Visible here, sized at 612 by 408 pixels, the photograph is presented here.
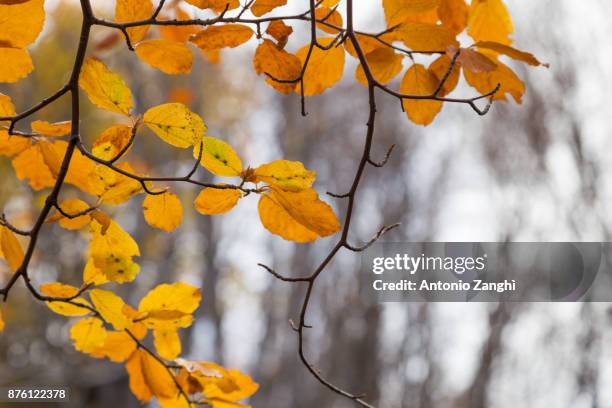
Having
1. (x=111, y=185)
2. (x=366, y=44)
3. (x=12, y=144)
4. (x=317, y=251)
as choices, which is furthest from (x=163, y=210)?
(x=317, y=251)

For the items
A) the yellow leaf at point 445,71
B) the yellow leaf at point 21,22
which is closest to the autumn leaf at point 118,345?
the yellow leaf at point 21,22

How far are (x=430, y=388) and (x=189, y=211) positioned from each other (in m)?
4.06

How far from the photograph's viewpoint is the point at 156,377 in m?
0.78

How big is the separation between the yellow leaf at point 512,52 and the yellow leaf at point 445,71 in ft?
0.15

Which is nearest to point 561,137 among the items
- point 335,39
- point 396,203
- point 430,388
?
point 335,39

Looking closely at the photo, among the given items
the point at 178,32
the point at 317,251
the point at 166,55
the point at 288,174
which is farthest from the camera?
the point at 317,251

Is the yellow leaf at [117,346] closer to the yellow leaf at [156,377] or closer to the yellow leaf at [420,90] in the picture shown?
the yellow leaf at [156,377]

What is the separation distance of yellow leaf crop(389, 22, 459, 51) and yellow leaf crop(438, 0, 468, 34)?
0.18ft

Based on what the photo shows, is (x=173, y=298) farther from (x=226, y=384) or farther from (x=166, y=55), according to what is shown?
(x=166, y=55)

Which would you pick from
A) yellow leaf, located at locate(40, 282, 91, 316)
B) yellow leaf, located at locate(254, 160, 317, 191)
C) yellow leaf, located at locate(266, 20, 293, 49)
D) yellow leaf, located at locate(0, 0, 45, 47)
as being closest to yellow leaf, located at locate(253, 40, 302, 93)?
yellow leaf, located at locate(266, 20, 293, 49)

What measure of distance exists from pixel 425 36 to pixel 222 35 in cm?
20

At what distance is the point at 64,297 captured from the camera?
729 millimetres

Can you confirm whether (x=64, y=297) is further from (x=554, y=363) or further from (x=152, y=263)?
(x=152, y=263)

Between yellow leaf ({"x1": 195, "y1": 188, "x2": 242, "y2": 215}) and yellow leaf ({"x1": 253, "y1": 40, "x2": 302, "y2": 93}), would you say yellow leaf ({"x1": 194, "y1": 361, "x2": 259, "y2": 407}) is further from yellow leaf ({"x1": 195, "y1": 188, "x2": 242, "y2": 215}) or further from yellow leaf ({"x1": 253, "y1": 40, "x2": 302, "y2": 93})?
yellow leaf ({"x1": 253, "y1": 40, "x2": 302, "y2": 93})
